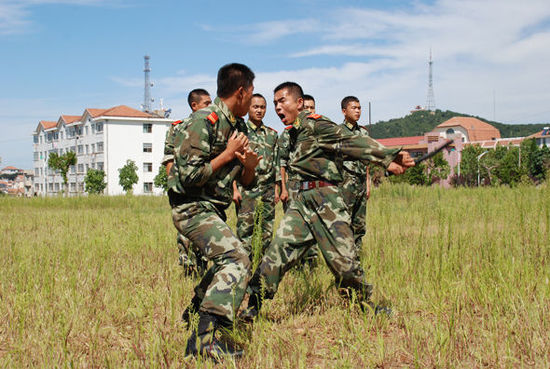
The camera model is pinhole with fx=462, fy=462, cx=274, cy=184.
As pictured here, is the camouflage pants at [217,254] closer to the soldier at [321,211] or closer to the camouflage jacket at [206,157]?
the camouflage jacket at [206,157]

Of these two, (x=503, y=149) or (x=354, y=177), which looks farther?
(x=503, y=149)

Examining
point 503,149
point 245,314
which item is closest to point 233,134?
point 245,314

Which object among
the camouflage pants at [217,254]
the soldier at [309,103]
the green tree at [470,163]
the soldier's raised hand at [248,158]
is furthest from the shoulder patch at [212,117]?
the green tree at [470,163]

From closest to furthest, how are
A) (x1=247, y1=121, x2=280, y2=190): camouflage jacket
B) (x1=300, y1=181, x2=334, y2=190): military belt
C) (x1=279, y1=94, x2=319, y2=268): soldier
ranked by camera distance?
(x1=300, y1=181, x2=334, y2=190): military belt
(x1=279, y1=94, x2=319, y2=268): soldier
(x1=247, y1=121, x2=280, y2=190): camouflage jacket

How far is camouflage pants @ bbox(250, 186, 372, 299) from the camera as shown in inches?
152

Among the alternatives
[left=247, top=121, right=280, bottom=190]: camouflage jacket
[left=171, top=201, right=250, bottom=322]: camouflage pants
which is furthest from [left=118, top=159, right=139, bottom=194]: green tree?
[left=171, top=201, right=250, bottom=322]: camouflage pants

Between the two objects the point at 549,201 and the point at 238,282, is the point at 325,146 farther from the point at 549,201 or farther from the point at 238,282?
the point at 549,201

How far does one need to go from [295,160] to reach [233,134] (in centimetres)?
101

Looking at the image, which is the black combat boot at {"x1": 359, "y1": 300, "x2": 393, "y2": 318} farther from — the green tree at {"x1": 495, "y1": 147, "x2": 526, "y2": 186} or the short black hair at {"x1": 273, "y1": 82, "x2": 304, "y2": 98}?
the green tree at {"x1": 495, "y1": 147, "x2": 526, "y2": 186}

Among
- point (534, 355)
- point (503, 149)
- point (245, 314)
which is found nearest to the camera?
point (534, 355)

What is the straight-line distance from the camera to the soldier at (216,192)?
9.93ft

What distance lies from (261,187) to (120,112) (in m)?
68.7

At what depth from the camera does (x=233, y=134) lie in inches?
136

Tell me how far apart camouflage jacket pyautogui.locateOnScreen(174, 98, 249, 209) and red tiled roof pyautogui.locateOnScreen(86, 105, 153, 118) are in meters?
69.6
